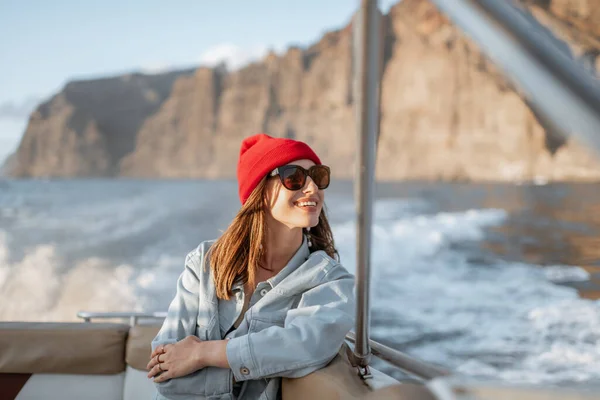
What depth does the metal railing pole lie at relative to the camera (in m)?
0.76

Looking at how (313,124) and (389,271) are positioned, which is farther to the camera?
(313,124)

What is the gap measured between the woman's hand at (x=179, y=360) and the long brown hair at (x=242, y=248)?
0.14 m

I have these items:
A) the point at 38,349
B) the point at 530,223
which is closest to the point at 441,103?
the point at 530,223

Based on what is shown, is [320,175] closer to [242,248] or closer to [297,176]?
[297,176]

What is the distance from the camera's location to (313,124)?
75.3 metres

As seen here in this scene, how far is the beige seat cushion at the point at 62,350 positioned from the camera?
70.8 inches

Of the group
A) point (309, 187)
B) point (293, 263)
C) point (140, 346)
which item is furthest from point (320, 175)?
point (140, 346)

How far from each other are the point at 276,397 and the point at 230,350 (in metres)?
0.18

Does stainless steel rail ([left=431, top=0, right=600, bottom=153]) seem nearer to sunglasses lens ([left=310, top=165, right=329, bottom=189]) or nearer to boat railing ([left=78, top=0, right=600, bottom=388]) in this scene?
boat railing ([left=78, top=0, right=600, bottom=388])

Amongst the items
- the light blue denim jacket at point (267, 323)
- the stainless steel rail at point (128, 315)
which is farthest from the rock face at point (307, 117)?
the light blue denim jacket at point (267, 323)

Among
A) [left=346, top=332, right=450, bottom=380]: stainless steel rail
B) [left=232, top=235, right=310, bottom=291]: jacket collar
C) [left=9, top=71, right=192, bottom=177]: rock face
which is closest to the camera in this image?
[left=346, top=332, right=450, bottom=380]: stainless steel rail

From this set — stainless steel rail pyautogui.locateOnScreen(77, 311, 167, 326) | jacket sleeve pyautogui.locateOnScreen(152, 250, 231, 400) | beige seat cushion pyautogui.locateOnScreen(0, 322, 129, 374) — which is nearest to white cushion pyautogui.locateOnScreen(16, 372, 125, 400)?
beige seat cushion pyautogui.locateOnScreen(0, 322, 129, 374)

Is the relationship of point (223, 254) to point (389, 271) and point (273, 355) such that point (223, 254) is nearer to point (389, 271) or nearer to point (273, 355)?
point (273, 355)

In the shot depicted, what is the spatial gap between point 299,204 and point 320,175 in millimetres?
84
